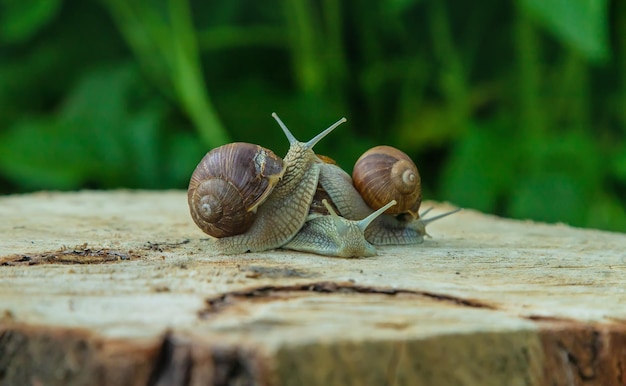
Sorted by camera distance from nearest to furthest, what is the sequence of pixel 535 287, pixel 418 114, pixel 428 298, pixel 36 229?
1. pixel 428 298
2. pixel 535 287
3. pixel 36 229
4. pixel 418 114

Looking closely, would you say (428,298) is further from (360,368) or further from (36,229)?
(36,229)

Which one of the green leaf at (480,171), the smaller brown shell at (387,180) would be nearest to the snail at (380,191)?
the smaller brown shell at (387,180)

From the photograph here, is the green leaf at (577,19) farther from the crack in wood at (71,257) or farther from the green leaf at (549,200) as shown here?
the crack in wood at (71,257)

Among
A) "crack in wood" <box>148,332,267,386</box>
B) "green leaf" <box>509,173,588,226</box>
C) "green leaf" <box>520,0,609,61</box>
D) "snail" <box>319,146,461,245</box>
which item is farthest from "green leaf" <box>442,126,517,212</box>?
"crack in wood" <box>148,332,267,386</box>

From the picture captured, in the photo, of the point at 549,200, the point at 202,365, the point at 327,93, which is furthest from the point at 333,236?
the point at 327,93

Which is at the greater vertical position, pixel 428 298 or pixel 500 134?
pixel 500 134

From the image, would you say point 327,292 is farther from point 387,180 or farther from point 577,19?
point 577,19

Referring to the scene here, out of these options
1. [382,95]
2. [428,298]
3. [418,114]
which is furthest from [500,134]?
[428,298]
